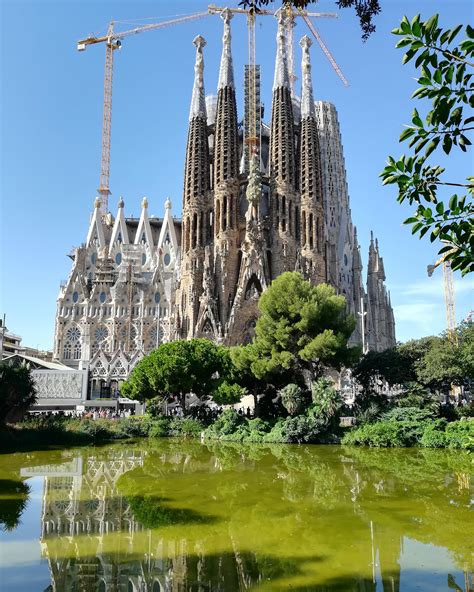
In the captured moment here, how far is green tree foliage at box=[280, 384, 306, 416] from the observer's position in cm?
2358

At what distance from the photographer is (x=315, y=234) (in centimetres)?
4328

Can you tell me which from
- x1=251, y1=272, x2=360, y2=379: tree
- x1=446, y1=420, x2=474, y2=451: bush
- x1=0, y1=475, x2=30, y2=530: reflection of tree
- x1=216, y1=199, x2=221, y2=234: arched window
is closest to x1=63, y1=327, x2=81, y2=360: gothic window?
x1=216, y1=199, x2=221, y2=234: arched window

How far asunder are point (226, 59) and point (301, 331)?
32362 mm

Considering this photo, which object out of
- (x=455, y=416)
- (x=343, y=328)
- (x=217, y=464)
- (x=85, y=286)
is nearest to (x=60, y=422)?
(x=217, y=464)

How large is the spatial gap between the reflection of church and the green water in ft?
0.08

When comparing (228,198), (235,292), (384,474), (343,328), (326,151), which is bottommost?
(384,474)

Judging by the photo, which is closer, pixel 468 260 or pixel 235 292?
pixel 468 260

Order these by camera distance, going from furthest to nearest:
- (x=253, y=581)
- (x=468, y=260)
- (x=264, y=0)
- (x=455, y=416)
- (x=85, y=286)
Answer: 1. (x=85, y=286)
2. (x=455, y=416)
3. (x=253, y=581)
4. (x=264, y=0)
5. (x=468, y=260)

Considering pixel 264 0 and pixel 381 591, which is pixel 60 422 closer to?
pixel 381 591

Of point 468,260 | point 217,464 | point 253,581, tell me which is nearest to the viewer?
point 468,260

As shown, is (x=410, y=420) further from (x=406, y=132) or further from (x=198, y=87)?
(x=198, y=87)

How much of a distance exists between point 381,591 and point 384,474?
861 cm

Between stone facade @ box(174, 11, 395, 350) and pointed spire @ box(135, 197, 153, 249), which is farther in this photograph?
pointed spire @ box(135, 197, 153, 249)

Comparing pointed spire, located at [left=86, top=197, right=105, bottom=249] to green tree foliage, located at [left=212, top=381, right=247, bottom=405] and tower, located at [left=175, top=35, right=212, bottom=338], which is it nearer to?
tower, located at [left=175, top=35, right=212, bottom=338]
